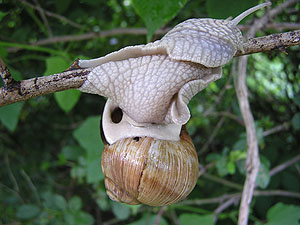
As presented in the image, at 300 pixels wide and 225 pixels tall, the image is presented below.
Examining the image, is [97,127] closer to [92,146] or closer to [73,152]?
[92,146]

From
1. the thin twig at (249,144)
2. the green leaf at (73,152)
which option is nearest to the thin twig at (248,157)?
the thin twig at (249,144)

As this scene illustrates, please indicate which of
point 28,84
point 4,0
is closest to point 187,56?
point 28,84

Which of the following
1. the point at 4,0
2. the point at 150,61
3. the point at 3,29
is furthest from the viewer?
the point at 3,29

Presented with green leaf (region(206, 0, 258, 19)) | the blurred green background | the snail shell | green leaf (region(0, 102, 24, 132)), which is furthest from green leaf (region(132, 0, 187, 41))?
green leaf (region(0, 102, 24, 132))

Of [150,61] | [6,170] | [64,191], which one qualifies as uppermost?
[150,61]

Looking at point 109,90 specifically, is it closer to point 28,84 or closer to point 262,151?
point 28,84

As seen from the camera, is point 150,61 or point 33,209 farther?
point 33,209

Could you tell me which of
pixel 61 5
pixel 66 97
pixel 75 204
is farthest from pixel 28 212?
pixel 61 5

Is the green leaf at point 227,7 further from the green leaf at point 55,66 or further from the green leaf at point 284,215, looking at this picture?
the green leaf at point 284,215
